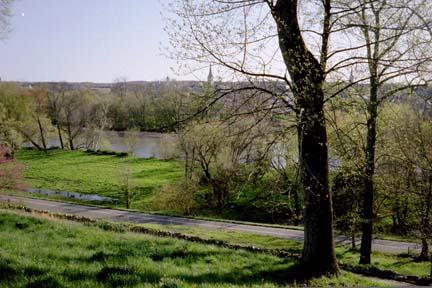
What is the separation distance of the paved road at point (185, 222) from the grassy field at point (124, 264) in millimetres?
14837

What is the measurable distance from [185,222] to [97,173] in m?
25.6

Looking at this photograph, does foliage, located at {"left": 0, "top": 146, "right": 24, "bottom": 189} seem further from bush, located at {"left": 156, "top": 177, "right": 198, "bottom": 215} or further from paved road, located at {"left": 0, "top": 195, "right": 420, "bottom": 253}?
bush, located at {"left": 156, "top": 177, "right": 198, "bottom": 215}

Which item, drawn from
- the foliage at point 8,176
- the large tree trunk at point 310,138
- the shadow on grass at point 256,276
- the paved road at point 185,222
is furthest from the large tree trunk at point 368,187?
the foliage at point 8,176

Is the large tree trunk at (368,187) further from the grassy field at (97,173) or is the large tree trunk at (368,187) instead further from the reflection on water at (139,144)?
the reflection on water at (139,144)

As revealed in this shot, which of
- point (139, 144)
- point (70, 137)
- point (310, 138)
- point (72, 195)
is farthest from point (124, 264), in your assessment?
point (70, 137)

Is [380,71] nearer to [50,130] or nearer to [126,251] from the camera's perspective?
[126,251]

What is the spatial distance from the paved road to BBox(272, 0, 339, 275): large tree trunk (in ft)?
44.9

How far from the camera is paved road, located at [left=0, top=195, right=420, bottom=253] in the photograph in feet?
67.3

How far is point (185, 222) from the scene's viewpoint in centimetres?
2552

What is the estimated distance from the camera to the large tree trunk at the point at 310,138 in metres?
6.87

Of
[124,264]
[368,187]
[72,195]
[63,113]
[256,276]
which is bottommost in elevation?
[72,195]

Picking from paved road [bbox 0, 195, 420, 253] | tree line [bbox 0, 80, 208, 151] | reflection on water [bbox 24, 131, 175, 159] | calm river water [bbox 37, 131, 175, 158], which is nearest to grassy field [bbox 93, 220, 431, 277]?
paved road [bbox 0, 195, 420, 253]

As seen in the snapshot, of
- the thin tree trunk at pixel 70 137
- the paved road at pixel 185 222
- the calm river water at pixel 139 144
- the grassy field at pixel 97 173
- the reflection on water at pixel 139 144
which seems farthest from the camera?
the thin tree trunk at pixel 70 137

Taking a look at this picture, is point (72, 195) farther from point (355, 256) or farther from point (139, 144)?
point (355, 256)
